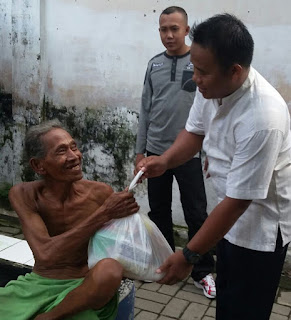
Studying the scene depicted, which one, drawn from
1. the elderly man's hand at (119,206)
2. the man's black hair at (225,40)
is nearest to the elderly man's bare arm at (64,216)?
the elderly man's hand at (119,206)

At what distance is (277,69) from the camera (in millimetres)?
3789

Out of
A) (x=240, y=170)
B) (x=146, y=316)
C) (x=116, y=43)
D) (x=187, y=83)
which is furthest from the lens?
(x=116, y=43)

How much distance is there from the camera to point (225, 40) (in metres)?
1.81

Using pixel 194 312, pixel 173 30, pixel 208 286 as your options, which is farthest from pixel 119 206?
pixel 173 30

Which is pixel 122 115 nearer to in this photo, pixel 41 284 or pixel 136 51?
pixel 136 51

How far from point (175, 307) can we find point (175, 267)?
62.6 inches

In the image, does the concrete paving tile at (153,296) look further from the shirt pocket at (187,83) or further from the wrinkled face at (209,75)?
the wrinkled face at (209,75)

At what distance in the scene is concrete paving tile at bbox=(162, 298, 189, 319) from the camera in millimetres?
3474

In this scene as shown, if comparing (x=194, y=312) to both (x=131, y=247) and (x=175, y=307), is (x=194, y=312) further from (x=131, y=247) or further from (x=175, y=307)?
(x=131, y=247)

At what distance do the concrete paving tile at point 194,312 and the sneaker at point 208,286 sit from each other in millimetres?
114

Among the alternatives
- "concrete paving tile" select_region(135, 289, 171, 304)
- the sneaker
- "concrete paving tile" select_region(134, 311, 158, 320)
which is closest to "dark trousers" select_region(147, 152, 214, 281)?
the sneaker

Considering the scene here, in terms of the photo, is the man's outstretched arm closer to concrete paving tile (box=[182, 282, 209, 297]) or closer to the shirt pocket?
the shirt pocket

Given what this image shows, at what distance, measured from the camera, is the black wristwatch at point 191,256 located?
6.70ft

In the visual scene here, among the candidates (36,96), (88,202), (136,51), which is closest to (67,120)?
(36,96)
